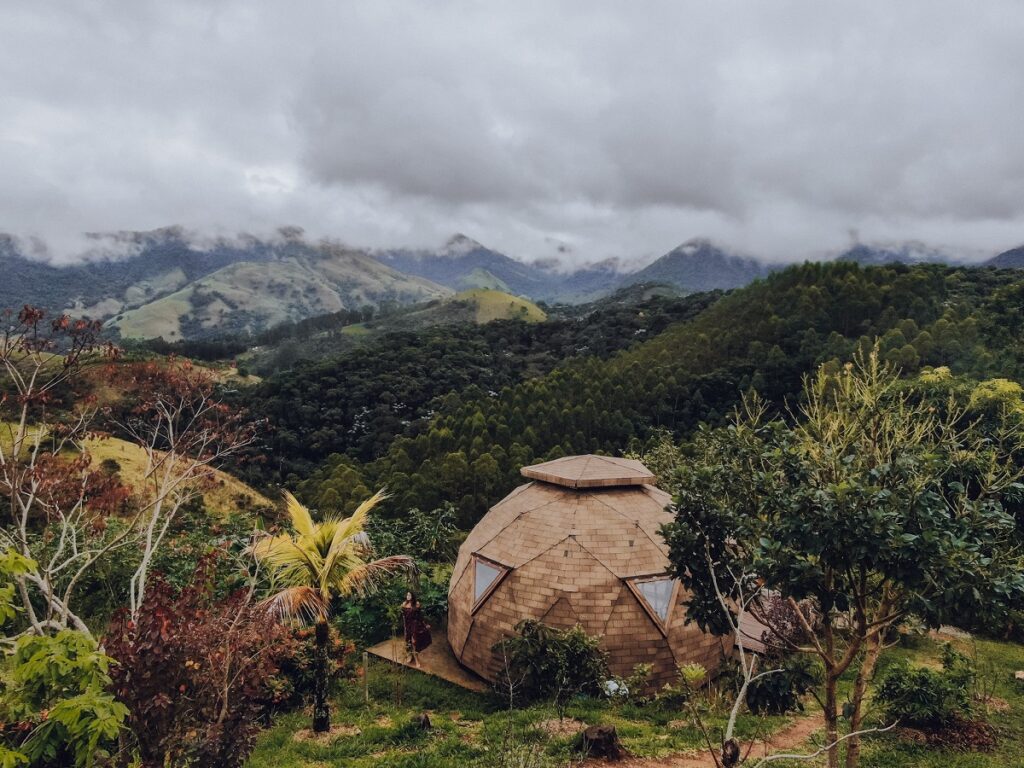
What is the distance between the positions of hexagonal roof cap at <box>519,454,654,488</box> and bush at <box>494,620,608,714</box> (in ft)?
14.8

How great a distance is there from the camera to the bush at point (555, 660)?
1419 centimetres

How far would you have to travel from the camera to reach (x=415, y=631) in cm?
1698

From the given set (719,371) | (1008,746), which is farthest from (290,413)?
(1008,746)

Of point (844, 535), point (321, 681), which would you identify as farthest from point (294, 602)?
point (844, 535)

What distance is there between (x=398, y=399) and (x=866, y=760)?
73228 mm

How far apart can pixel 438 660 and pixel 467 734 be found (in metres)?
5.06

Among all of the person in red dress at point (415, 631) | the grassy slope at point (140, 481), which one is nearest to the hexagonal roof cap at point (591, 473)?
the person in red dress at point (415, 631)

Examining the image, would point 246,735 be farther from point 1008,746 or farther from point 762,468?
point 1008,746

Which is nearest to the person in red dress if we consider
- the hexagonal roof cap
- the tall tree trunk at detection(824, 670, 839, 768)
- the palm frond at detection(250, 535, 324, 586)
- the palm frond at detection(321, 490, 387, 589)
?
the palm frond at detection(321, 490, 387, 589)

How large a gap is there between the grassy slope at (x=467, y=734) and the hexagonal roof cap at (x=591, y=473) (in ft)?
19.6

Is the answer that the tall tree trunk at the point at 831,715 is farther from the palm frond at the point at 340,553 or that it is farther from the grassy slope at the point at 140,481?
the grassy slope at the point at 140,481

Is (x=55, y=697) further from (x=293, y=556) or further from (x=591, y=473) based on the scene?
(x=591, y=473)

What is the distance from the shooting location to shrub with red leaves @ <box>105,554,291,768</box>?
697cm

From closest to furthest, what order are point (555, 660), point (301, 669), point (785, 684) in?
point (785, 684) → point (555, 660) → point (301, 669)
